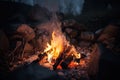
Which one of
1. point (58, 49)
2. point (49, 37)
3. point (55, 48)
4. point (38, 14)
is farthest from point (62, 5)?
point (58, 49)

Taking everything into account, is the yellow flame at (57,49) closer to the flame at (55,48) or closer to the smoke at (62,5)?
the flame at (55,48)

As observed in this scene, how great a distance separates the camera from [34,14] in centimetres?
1188

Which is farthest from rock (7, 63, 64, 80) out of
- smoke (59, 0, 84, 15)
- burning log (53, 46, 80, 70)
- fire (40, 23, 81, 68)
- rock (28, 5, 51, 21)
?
smoke (59, 0, 84, 15)

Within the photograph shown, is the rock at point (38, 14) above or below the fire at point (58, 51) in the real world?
above

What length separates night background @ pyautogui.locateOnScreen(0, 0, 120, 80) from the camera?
5.20 metres

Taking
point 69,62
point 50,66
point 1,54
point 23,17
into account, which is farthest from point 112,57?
point 23,17

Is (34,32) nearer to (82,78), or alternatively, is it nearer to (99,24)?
(82,78)

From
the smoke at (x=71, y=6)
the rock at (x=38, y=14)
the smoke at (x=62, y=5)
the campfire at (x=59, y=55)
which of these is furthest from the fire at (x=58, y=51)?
the smoke at (x=71, y=6)

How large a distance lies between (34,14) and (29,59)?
5.43 m

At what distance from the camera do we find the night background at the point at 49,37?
5.20 meters

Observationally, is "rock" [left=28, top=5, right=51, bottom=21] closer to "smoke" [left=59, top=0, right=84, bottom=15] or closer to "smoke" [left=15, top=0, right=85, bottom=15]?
"smoke" [left=15, top=0, right=85, bottom=15]

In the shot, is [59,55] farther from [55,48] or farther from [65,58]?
[55,48]

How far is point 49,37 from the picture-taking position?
28.5ft

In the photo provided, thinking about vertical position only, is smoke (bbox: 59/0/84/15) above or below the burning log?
above
